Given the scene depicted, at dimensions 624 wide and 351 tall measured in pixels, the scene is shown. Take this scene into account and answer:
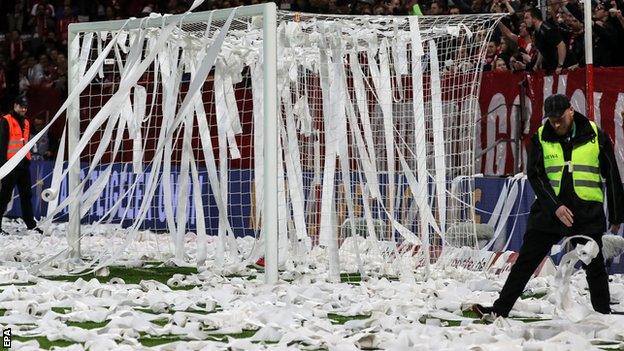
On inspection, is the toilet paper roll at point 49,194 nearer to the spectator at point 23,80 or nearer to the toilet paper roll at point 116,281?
the toilet paper roll at point 116,281

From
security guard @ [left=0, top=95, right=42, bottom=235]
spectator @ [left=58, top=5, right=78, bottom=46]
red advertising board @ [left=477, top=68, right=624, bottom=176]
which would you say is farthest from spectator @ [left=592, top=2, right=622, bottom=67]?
spectator @ [left=58, top=5, right=78, bottom=46]

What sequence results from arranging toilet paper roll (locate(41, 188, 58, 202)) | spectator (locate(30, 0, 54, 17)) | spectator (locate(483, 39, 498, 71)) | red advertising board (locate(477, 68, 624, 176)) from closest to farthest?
toilet paper roll (locate(41, 188, 58, 202)) < red advertising board (locate(477, 68, 624, 176)) < spectator (locate(483, 39, 498, 71)) < spectator (locate(30, 0, 54, 17))

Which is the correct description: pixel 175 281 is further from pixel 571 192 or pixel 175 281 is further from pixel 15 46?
pixel 15 46

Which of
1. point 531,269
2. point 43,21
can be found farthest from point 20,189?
point 531,269

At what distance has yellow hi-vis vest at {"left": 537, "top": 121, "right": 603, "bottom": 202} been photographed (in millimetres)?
9711

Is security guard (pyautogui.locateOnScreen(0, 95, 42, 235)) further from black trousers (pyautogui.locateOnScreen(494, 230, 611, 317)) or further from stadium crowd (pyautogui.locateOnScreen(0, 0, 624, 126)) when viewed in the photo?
black trousers (pyautogui.locateOnScreen(494, 230, 611, 317))

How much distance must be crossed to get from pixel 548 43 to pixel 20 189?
318 inches

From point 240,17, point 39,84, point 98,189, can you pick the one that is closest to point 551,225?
point 240,17

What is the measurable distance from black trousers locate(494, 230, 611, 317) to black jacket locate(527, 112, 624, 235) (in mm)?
86

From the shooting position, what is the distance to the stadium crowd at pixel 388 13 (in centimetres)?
1617

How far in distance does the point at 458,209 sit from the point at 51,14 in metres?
17.2

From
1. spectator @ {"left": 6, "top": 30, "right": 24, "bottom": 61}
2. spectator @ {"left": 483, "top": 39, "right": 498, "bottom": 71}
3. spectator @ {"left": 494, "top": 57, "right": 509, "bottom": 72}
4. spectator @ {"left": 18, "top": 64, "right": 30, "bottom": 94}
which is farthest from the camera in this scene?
spectator @ {"left": 6, "top": 30, "right": 24, "bottom": 61}

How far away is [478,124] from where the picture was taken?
1719 cm

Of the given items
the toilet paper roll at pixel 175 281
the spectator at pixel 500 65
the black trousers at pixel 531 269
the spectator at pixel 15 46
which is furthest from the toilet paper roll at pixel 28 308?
the spectator at pixel 15 46
